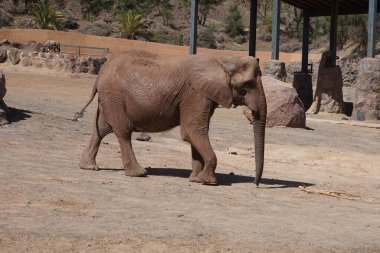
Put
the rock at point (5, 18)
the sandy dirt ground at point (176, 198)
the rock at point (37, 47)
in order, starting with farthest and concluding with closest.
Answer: the rock at point (5, 18) → the rock at point (37, 47) → the sandy dirt ground at point (176, 198)

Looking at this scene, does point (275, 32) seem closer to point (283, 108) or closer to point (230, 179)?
point (283, 108)

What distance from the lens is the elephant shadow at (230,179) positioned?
10.6 meters

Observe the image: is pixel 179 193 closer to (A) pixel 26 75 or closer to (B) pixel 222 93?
(B) pixel 222 93

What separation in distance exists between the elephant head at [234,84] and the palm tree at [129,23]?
3640 centimetres

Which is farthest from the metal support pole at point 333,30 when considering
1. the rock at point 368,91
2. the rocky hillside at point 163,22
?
the rocky hillside at point 163,22

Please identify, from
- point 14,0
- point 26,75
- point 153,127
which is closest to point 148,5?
point 14,0

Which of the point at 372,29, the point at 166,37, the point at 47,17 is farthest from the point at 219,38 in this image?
the point at 372,29

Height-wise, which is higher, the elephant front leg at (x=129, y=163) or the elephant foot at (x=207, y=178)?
the elephant front leg at (x=129, y=163)

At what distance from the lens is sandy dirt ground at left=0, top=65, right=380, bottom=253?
6590 mm

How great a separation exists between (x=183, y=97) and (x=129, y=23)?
120 feet

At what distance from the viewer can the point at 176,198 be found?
8672mm

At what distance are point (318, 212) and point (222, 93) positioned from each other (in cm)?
222

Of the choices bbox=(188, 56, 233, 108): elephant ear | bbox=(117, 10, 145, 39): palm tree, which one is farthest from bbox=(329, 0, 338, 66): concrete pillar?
bbox=(117, 10, 145, 39): palm tree

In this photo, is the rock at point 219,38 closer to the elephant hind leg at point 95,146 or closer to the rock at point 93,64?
the rock at point 93,64
